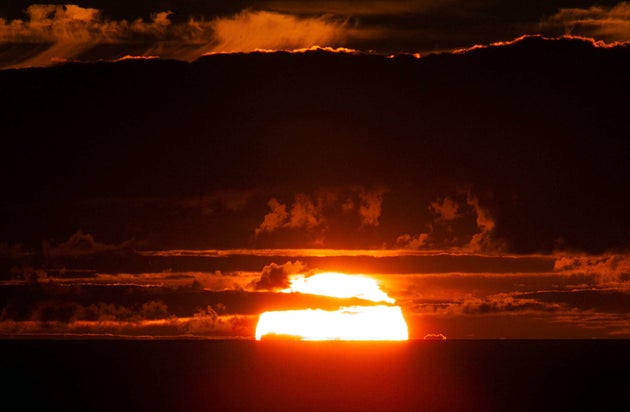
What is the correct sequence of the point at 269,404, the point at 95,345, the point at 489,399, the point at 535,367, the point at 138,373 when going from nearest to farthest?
the point at 269,404
the point at 489,399
the point at 138,373
the point at 535,367
the point at 95,345

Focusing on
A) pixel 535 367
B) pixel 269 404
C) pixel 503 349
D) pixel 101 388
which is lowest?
pixel 269 404

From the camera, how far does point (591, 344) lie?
8881 centimetres

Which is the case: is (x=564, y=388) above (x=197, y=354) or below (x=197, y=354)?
below

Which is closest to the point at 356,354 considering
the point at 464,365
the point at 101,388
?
the point at 464,365

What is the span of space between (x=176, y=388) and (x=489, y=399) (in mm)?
11910

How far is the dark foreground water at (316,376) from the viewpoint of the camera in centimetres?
5544

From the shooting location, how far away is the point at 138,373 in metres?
67.8

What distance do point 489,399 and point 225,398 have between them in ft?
32.7

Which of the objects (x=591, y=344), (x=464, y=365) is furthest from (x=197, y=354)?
(x=591, y=344)

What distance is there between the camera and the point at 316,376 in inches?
2522

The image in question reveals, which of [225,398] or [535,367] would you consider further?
[535,367]

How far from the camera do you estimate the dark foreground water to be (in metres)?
55.4

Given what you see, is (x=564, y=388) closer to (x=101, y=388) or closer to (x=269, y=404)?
(x=269, y=404)

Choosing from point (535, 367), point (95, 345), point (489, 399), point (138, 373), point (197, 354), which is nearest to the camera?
point (489, 399)
